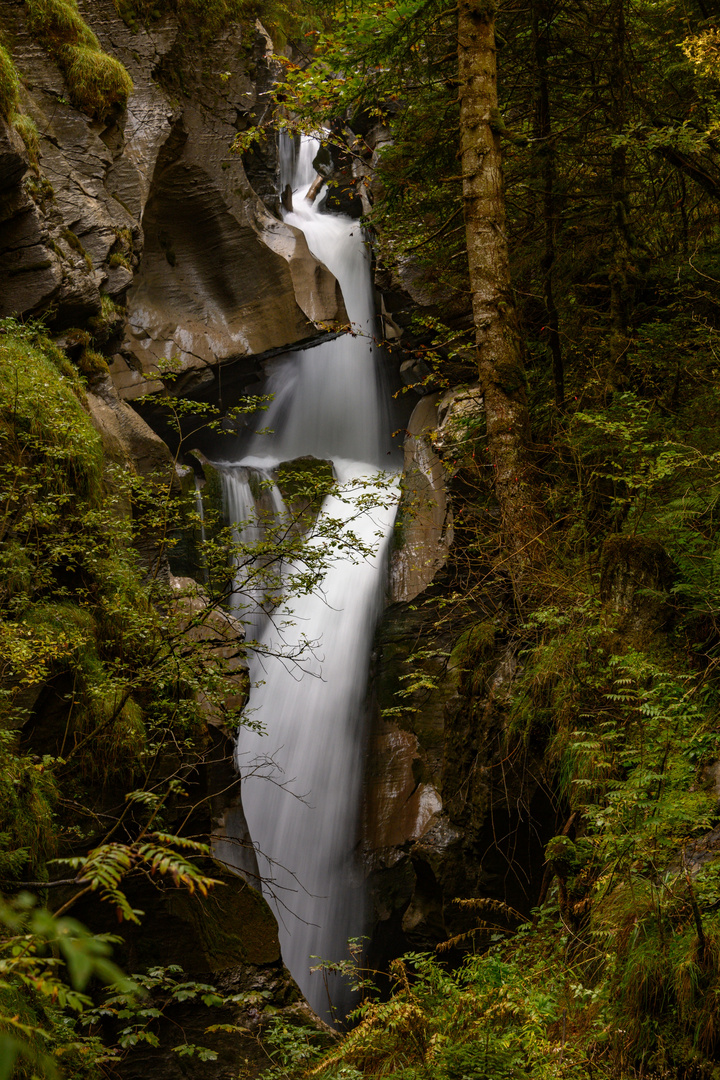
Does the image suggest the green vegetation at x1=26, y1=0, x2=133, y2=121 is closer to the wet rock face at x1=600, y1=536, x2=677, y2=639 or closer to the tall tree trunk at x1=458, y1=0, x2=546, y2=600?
the tall tree trunk at x1=458, y1=0, x2=546, y2=600

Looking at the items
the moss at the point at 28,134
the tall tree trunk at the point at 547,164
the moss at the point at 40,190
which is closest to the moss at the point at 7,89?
the moss at the point at 28,134

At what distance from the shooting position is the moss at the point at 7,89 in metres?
8.08

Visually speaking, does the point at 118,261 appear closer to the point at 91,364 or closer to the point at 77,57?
the point at 91,364

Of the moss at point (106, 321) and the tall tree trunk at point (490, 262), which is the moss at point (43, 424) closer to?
the moss at point (106, 321)

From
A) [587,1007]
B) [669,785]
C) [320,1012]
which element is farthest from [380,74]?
[320,1012]

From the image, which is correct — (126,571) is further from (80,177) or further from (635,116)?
(80,177)

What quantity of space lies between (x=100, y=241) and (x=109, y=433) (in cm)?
349

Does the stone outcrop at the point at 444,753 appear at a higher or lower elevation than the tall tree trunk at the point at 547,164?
lower

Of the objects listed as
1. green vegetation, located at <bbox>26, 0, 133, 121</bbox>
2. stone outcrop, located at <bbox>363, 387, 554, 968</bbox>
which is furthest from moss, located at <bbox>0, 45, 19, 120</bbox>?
stone outcrop, located at <bbox>363, 387, 554, 968</bbox>

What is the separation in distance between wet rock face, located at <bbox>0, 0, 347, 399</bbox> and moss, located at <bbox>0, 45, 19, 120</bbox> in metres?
2.01

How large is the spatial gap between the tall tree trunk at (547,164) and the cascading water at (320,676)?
99.5 inches

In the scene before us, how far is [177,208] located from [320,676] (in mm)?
10312

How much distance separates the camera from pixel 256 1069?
5.75 meters

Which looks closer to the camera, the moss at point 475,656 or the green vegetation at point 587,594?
the green vegetation at point 587,594
